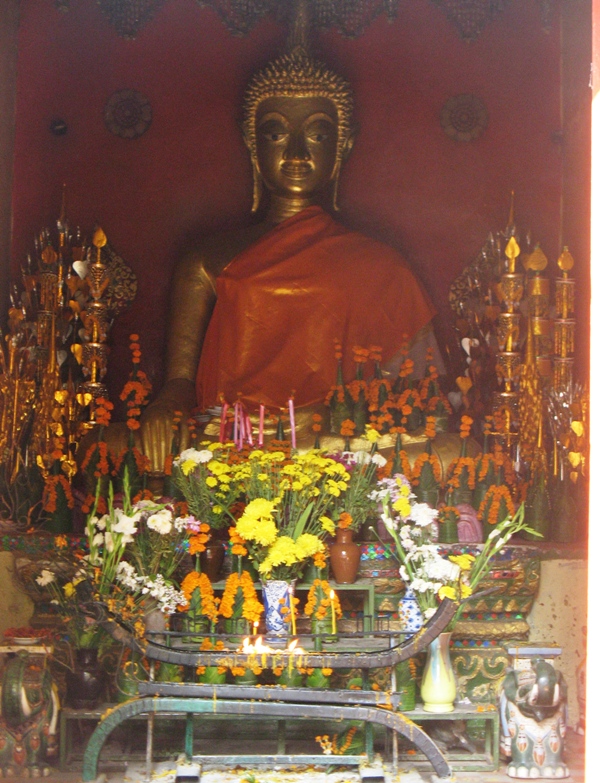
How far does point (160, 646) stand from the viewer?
15.1ft

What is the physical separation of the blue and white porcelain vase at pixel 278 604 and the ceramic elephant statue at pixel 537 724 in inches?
35.5

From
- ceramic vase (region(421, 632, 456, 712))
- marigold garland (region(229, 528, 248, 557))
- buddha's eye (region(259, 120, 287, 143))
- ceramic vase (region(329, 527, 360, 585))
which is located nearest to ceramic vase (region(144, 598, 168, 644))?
marigold garland (region(229, 528, 248, 557))

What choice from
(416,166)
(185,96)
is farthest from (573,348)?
(185,96)

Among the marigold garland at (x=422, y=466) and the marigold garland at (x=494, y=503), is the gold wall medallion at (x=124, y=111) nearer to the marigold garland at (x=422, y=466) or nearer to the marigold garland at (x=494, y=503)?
the marigold garland at (x=422, y=466)

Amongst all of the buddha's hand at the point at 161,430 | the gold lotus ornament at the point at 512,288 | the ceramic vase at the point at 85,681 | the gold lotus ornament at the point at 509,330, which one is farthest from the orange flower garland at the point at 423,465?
the ceramic vase at the point at 85,681

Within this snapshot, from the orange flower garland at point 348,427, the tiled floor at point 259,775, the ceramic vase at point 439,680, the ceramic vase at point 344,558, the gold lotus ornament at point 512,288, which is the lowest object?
the tiled floor at point 259,775

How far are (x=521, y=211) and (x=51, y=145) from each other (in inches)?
102

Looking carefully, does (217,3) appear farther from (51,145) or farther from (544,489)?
(544,489)

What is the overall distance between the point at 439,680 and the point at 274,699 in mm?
707

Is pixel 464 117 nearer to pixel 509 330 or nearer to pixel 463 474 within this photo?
pixel 509 330

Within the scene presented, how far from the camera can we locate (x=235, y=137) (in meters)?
7.13

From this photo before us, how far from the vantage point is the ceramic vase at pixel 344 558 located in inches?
201

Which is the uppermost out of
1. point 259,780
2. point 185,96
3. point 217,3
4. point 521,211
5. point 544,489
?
point 217,3

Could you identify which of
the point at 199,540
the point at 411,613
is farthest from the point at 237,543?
the point at 411,613
